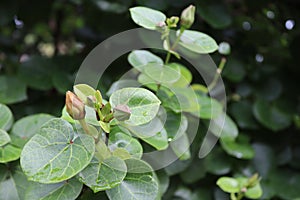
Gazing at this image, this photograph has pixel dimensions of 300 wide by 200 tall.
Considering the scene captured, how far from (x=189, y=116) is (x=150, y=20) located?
0.73ft

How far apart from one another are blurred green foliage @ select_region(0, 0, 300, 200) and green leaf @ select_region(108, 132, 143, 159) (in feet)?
0.83

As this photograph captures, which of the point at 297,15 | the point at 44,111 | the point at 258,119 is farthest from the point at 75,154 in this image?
the point at 297,15

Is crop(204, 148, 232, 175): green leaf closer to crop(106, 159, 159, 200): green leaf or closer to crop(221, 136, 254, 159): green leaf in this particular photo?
crop(221, 136, 254, 159): green leaf

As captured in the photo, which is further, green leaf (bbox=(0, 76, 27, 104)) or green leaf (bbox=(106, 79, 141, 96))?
green leaf (bbox=(0, 76, 27, 104))

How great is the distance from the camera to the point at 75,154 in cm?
47

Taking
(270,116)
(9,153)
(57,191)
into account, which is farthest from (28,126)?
(270,116)

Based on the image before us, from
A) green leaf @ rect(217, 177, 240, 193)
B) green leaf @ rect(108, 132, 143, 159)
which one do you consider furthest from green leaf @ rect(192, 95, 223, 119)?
green leaf @ rect(108, 132, 143, 159)

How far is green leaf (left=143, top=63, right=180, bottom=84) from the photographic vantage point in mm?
635

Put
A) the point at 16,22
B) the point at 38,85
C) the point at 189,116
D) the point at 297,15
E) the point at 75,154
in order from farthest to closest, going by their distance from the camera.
Answer: the point at 16,22, the point at 297,15, the point at 38,85, the point at 189,116, the point at 75,154

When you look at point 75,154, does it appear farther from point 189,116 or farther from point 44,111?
point 44,111

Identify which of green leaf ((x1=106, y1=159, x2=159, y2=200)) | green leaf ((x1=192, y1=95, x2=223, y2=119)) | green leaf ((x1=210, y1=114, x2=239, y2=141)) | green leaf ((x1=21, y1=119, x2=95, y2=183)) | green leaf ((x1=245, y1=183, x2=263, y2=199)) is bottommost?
green leaf ((x1=245, y1=183, x2=263, y2=199))

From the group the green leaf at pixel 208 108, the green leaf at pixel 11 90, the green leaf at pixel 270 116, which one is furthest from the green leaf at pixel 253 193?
the green leaf at pixel 11 90

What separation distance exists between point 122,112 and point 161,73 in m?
0.20

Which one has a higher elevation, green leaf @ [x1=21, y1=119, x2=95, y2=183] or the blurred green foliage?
green leaf @ [x1=21, y1=119, x2=95, y2=183]
